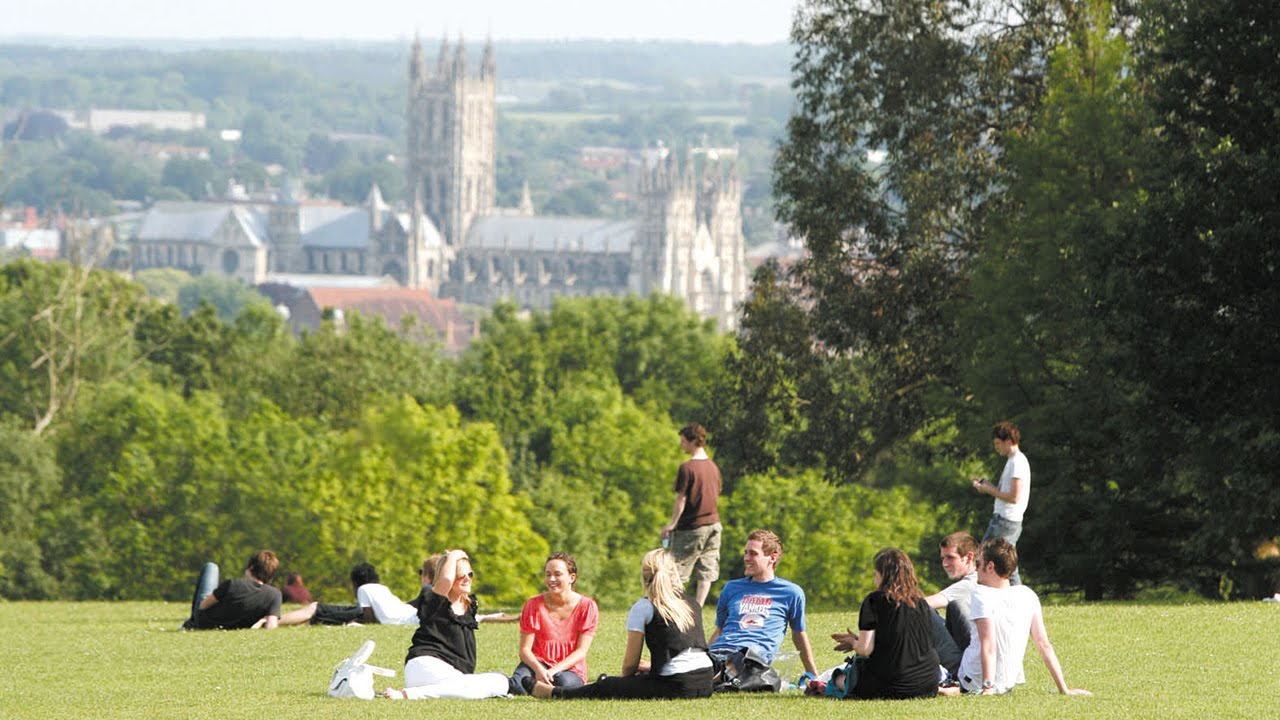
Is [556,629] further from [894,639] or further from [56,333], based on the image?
[56,333]

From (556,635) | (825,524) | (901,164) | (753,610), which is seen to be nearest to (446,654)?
(556,635)

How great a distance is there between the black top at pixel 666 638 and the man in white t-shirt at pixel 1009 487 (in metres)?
3.38

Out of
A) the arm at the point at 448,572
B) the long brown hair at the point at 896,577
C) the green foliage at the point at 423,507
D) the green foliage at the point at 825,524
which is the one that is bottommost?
Result: the green foliage at the point at 825,524

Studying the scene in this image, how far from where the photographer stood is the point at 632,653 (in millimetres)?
13922

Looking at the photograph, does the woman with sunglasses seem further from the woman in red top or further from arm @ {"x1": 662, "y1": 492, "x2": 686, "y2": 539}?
arm @ {"x1": 662, "y1": 492, "x2": 686, "y2": 539}

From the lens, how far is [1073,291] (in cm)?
2795

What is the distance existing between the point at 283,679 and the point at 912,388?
68.0ft

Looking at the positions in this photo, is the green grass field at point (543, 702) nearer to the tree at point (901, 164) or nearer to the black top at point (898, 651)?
Result: the black top at point (898, 651)

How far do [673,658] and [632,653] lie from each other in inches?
11.0

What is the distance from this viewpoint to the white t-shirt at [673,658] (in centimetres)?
1383

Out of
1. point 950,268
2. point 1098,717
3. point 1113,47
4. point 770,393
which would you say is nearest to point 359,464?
point 770,393

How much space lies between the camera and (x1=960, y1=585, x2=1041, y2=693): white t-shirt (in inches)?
543

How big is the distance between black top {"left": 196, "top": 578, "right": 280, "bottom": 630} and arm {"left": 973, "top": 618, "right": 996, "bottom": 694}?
851 centimetres

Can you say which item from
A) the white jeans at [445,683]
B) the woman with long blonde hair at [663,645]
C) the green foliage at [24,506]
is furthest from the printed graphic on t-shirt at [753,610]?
the green foliage at [24,506]
